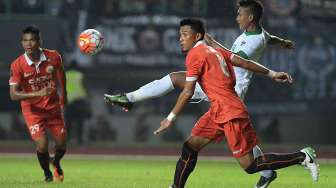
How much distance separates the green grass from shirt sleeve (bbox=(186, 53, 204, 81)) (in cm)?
296

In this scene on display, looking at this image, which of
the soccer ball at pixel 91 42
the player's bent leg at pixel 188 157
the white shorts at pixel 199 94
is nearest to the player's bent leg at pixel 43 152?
the soccer ball at pixel 91 42

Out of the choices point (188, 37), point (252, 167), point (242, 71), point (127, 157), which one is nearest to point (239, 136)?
point (252, 167)

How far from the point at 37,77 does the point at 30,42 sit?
19.7 inches

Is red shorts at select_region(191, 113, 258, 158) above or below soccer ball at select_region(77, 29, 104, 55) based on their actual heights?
below

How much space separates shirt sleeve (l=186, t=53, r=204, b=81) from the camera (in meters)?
10.7

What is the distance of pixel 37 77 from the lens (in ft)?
44.9

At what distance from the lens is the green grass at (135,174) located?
13.8 meters

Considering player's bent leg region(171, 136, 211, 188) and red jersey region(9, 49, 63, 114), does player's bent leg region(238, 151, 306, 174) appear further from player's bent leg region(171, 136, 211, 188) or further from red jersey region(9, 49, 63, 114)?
red jersey region(9, 49, 63, 114)

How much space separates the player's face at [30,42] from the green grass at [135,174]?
5.93 ft

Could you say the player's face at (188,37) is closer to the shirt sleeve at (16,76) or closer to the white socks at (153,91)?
the white socks at (153,91)

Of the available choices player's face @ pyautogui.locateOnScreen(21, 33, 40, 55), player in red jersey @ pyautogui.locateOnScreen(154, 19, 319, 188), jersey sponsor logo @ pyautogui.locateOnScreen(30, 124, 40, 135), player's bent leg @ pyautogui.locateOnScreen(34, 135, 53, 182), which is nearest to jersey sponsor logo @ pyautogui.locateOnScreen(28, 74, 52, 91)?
player's face @ pyautogui.locateOnScreen(21, 33, 40, 55)

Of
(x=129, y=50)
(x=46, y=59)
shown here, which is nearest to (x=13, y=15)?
(x=129, y=50)

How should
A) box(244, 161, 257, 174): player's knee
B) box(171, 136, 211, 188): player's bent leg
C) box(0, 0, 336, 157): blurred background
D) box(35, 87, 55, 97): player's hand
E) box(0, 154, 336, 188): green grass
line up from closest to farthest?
1. box(244, 161, 257, 174): player's knee
2. box(171, 136, 211, 188): player's bent leg
3. box(35, 87, 55, 97): player's hand
4. box(0, 154, 336, 188): green grass
5. box(0, 0, 336, 157): blurred background

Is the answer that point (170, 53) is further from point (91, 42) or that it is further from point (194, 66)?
point (194, 66)
